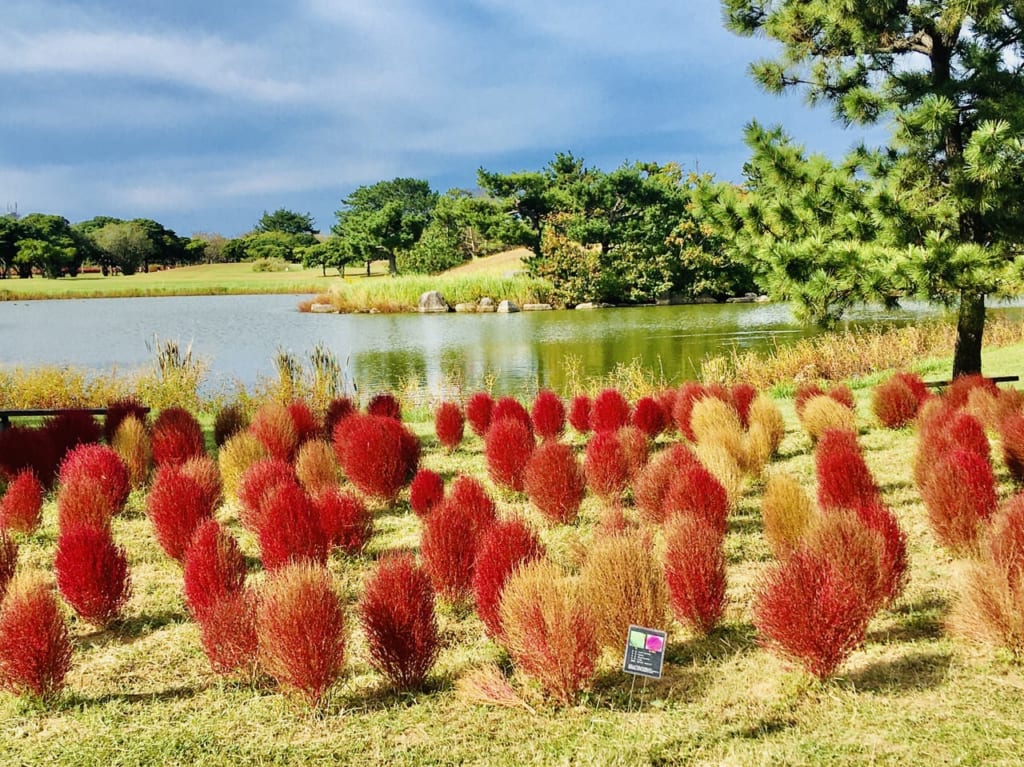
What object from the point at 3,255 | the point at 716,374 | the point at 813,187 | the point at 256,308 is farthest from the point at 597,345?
the point at 3,255

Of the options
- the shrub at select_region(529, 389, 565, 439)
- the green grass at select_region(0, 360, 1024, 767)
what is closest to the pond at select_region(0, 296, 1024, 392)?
the shrub at select_region(529, 389, 565, 439)

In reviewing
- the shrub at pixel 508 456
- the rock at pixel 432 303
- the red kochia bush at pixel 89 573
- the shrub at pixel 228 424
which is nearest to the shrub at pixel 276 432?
the shrub at pixel 228 424

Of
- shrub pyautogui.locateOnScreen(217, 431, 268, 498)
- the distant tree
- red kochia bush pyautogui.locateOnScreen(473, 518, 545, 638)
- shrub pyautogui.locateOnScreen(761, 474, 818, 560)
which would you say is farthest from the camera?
the distant tree

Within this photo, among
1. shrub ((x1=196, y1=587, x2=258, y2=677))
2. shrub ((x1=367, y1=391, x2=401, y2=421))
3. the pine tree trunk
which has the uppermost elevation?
the pine tree trunk

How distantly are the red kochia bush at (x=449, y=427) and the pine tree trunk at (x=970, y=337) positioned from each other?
6163mm

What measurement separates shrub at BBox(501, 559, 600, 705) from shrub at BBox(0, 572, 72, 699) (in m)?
1.84

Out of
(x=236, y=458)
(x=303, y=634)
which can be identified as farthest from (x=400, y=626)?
(x=236, y=458)

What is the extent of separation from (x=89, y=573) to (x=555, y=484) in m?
2.84

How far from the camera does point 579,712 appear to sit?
3299mm

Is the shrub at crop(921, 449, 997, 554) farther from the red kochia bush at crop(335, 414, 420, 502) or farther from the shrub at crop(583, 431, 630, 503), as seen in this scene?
the red kochia bush at crop(335, 414, 420, 502)

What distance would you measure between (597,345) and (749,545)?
67.4 ft

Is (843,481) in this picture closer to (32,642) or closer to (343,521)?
(343,521)

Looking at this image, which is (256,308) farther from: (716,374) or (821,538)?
(821,538)

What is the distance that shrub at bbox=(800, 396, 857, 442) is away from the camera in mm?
7844
